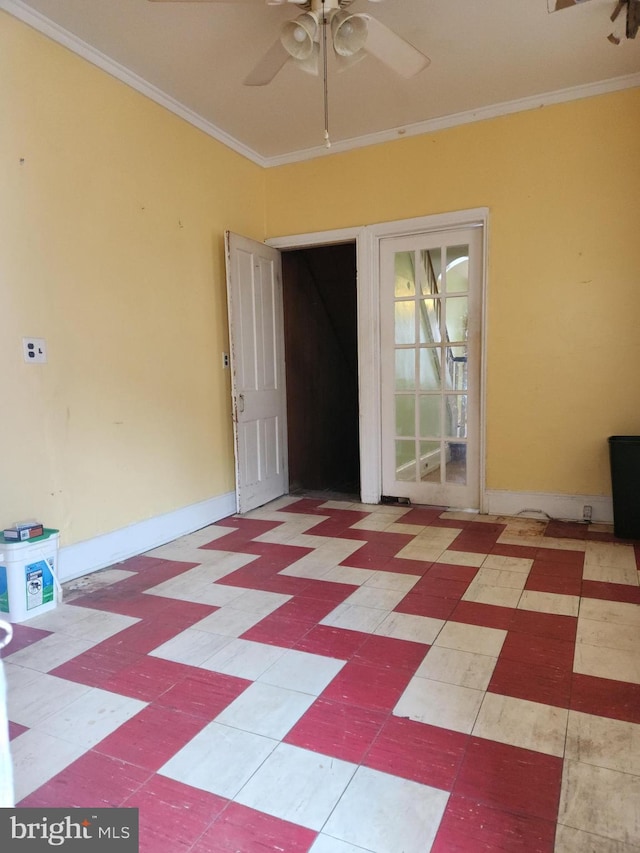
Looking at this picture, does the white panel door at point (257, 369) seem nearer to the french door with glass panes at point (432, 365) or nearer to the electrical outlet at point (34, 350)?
the french door with glass panes at point (432, 365)

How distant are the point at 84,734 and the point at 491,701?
1.33 m

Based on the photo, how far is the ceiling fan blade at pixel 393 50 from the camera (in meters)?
2.31

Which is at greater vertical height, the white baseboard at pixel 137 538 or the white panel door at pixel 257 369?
the white panel door at pixel 257 369

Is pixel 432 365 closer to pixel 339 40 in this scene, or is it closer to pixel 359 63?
pixel 359 63

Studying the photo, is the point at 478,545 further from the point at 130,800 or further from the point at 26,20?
the point at 26,20

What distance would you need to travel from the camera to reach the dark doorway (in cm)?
514

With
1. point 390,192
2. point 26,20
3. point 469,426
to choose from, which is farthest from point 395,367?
point 26,20

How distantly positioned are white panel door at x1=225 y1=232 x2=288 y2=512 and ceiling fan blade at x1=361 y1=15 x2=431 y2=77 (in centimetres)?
182

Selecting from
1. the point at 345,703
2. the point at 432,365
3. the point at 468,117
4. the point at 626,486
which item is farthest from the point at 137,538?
the point at 468,117

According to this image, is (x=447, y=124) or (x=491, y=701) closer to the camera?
(x=491, y=701)

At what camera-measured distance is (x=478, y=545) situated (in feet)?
11.1

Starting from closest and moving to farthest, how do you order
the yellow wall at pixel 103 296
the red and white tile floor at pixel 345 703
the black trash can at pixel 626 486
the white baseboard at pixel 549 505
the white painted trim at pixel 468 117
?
the red and white tile floor at pixel 345 703 → the yellow wall at pixel 103 296 → the black trash can at pixel 626 486 → the white painted trim at pixel 468 117 → the white baseboard at pixel 549 505

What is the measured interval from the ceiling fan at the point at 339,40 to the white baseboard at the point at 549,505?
2.88 m

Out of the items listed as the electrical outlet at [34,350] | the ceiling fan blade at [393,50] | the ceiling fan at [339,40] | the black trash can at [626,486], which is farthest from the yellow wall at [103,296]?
the black trash can at [626,486]
